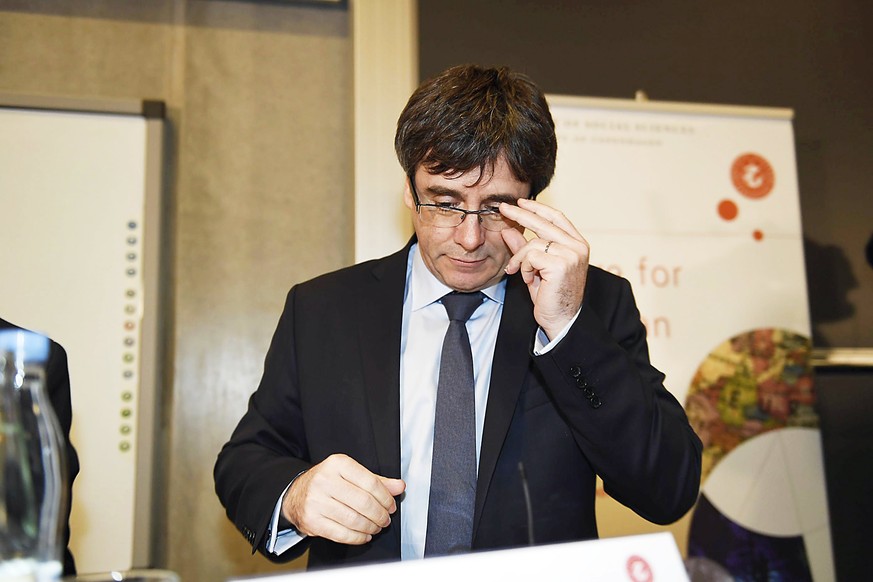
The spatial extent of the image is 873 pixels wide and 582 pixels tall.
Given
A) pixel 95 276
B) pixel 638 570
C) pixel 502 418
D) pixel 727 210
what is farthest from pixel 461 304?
pixel 727 210

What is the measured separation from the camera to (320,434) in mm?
1580

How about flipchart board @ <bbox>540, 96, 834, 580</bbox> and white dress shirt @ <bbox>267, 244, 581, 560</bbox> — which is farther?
flipchart board @ <bbox>540, 96, 834, 580</bbox>

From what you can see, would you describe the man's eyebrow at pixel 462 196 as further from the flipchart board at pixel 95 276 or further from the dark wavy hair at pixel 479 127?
the flipchart board at pixel 95 276

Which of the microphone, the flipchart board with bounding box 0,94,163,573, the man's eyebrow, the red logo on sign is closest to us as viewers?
the red logo on sign

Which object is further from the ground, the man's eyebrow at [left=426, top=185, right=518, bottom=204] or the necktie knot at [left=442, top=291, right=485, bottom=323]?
the man's eyebrow at [left=426, top=185, right=518, bottom=204]

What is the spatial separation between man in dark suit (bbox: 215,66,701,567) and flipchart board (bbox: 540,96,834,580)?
3.85 feet

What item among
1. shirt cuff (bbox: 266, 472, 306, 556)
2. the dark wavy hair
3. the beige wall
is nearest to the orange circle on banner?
the beige wall

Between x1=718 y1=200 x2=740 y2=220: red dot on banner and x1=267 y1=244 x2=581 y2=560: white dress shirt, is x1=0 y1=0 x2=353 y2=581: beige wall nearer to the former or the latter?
x1=267 y1=244 x2=581 y2=560: white dress shirt

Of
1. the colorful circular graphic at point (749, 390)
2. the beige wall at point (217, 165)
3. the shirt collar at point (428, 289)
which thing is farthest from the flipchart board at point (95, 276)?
the colorful circular graphic at point (749, 390)

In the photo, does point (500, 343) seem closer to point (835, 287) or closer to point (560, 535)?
point (560, 535)

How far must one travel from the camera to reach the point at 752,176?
2.94 metres

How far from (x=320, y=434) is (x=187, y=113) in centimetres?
172

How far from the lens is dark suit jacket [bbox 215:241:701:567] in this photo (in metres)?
1.35

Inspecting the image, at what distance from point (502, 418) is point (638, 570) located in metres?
0.70
